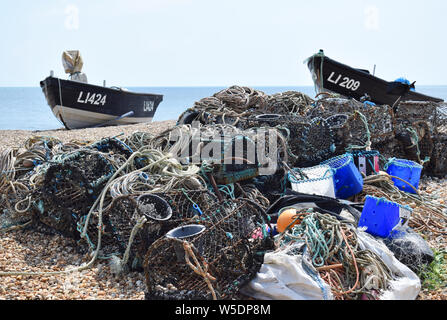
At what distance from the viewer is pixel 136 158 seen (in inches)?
165

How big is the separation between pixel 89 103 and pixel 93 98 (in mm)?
203

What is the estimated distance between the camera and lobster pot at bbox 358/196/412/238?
3361 mm

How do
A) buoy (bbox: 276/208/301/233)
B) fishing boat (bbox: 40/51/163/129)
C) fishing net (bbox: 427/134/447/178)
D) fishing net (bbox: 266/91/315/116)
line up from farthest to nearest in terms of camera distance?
fishing boat (bbox: 40/51/163/129) < fishing net (bbox: 266/91/315/116) < fishing net (bbox: 427/134/447/178) < buoy (bbox: 276/208/301/233)

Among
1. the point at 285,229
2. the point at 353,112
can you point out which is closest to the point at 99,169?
the point at 285,229

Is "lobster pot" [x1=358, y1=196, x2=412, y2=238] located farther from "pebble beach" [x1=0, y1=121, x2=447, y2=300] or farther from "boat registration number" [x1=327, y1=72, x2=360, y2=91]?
"boat registration number" [x1=327, y1=72, x2=360, y2=91]

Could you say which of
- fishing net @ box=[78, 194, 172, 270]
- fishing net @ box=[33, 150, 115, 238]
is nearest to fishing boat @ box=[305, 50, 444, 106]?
fishing net @ box=[33, 150, 115, 238]

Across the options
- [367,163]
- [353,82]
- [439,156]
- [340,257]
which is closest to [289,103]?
[367,163]

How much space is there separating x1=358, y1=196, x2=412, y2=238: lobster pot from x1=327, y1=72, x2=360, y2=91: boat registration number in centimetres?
535

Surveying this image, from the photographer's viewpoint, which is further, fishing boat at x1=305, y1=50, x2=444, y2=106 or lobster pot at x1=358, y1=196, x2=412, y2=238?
fishing boat at x1=305, y1=50, x2=444, y2=106

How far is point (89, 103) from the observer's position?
13227 mm

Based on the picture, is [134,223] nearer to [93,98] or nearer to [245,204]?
[245,204]

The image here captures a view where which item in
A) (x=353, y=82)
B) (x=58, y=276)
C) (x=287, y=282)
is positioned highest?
(x=353, y=82)

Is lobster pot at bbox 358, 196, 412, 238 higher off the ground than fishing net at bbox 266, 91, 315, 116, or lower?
lower
